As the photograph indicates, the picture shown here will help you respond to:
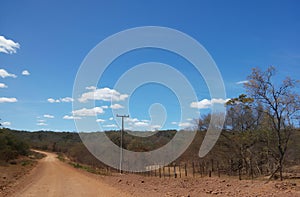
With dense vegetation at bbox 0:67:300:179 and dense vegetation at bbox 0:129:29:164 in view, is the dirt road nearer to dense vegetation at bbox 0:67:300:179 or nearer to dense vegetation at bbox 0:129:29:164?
dense vegetation at bbox 0:67:300:179

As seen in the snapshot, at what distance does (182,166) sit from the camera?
39.1 metres

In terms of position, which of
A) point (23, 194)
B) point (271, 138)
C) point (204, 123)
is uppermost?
point (204, 123)

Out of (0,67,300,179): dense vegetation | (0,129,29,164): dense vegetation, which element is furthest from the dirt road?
(0,129,29,164): dense vegetation

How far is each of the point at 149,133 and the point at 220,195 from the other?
1500 inches

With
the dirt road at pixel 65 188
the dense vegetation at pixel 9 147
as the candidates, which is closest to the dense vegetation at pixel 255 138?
the dense vegetation at pixel 9 147

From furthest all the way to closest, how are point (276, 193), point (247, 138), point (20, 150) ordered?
1. point (20, 150)
2. point (247, 138)
3. point (276, 193)

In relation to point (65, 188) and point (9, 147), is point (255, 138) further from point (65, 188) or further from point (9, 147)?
point (9, 147)

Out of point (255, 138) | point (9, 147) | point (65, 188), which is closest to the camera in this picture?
point (65, 188)

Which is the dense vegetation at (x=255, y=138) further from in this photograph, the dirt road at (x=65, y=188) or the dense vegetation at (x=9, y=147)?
the dirt road at (x=65, y=188)

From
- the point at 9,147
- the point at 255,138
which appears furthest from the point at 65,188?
the point at 9,147

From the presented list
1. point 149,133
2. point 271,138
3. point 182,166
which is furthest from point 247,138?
point 149,133

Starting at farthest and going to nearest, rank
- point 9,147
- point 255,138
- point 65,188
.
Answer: point 9,147 → point 255,138 → point 65,188

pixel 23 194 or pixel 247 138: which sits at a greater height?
pixel 247 138

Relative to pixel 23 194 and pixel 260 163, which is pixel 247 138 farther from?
pixel 23 194
